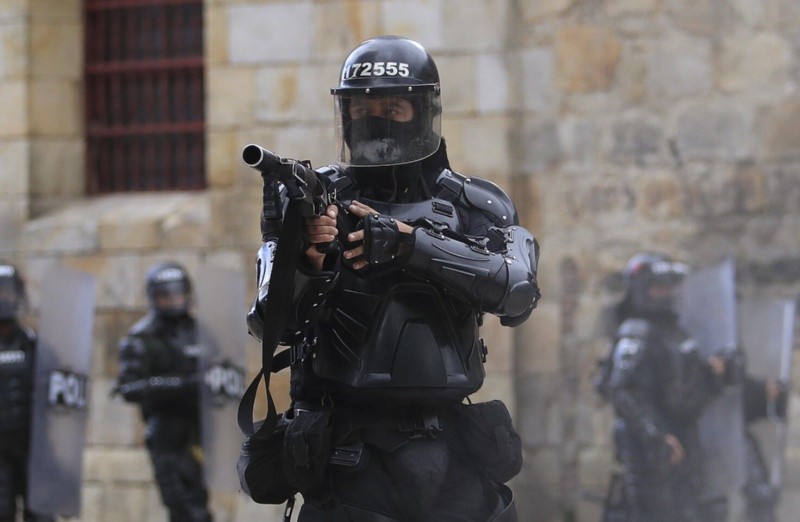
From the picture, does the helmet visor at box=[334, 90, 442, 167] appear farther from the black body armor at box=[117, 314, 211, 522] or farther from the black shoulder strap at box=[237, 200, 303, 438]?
the black body armor at box=[117, 314, 211, 522]

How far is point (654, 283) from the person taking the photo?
23.2 ft

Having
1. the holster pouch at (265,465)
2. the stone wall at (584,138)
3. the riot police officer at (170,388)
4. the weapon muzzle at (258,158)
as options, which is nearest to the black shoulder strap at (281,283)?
the weapon muzzle at (258,158)

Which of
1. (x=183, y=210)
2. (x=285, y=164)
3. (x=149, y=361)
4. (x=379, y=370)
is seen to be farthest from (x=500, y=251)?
(x=183, y=210)

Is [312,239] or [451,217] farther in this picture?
[451,217]

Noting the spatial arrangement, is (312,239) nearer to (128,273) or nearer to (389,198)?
(389,198)

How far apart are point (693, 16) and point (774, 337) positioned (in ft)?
5.42

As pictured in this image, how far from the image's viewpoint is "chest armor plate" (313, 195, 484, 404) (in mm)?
3557

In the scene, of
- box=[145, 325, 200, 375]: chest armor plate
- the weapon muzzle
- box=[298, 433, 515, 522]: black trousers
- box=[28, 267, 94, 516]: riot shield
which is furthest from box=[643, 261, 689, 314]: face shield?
the weapon muzzle

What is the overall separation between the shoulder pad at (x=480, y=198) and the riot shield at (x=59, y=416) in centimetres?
388

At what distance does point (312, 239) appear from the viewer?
11.1ft

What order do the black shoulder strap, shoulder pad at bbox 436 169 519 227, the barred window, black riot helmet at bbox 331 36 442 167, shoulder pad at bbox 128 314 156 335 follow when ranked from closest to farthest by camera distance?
the black shoulder strap → black riot helmet at bbox 331 36 442 167 → shoulder pad at bbox 436 169 519 227 → shoulder pad at bbox 128 314 156 335 → the barred window

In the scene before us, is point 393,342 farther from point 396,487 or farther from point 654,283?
point 654,283

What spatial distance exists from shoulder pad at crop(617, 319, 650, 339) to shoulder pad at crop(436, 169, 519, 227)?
130 inches

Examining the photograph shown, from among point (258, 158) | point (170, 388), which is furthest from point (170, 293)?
point (258, 158)
